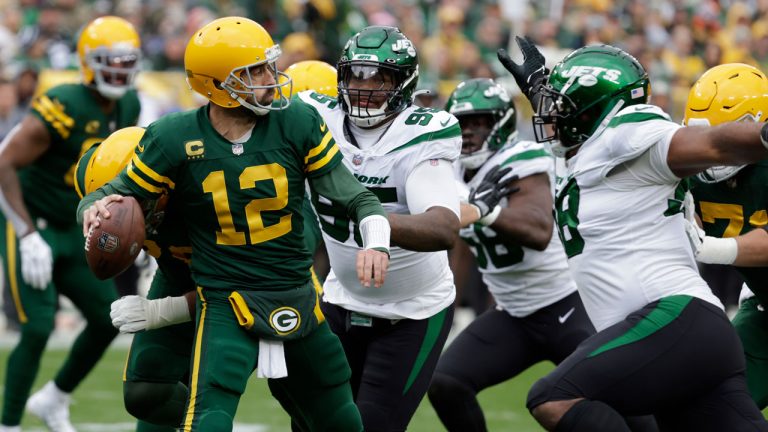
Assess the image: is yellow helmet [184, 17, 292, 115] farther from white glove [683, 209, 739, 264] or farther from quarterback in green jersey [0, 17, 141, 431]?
quarterback in green jersey [0, 17, 141, 431]

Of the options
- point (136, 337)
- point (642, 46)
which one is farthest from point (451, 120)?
point (642, 46)

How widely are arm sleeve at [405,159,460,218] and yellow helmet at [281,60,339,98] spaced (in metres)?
1.17

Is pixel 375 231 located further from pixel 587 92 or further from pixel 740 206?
pixel 740 206

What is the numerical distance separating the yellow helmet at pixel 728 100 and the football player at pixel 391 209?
948 millimetres

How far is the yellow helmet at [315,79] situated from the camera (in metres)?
5.12

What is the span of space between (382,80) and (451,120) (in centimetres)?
30

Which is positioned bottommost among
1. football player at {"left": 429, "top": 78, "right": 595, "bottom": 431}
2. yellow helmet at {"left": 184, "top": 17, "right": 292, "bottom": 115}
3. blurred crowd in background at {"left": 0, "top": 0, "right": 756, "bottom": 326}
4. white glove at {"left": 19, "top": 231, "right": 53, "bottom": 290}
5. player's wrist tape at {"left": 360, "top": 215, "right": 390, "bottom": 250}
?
blurred crowd in background at {"left": 0, "top": 0, "right": 756, "bottom": 326}

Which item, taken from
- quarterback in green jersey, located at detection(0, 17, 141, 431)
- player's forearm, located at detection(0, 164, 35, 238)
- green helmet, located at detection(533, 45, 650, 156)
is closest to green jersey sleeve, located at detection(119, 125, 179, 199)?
green helmet, located at detection(533, 45, 650, 156)

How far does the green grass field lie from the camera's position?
6.25m

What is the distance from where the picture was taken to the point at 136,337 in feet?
14.1

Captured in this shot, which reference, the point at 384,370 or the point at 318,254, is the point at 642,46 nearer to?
the point at 318,254

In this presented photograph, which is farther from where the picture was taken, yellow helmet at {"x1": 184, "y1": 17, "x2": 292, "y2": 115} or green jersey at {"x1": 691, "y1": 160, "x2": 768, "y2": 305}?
green jersey at {"x1": 691, "y1": 160, "x2": 768, "y2": 305}

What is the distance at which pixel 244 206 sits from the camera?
3.66 metres

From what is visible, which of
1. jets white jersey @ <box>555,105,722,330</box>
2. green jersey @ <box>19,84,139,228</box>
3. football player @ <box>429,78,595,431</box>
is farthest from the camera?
green jersey @ <box>19,84,139,228</box>
